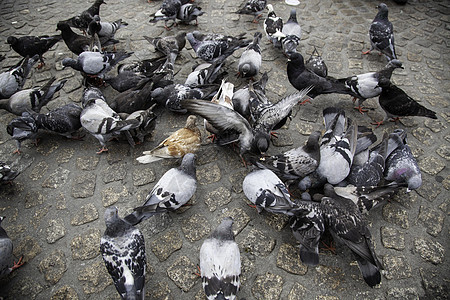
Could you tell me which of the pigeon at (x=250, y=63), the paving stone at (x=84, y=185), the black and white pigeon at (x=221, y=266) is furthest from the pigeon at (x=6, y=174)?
the pigeon at (x=250, y=63)

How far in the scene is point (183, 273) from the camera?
3.57m

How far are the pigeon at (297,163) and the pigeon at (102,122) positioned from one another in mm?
2376

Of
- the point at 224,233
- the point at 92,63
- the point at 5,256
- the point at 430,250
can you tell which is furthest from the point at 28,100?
the point at 430,250

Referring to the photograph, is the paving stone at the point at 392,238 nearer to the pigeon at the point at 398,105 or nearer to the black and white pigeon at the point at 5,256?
the pigeon at the point at 398,105

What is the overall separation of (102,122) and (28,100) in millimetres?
2029

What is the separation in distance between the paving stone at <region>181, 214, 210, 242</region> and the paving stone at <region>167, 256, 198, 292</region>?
1.07 ft

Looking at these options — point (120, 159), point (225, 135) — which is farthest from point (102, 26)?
point (225, 135)

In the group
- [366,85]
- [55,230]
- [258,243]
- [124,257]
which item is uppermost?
[366,85]

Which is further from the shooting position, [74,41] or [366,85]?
[74,41]

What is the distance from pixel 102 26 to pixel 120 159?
13.8 feet

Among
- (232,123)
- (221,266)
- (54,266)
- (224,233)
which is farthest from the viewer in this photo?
(232,123)

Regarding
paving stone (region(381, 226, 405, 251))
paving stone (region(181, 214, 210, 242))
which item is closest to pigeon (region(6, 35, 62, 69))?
paving stone (region(181, 214, 210, 242))

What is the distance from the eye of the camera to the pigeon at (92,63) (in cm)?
593

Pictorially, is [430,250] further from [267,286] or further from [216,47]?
[216,47]
